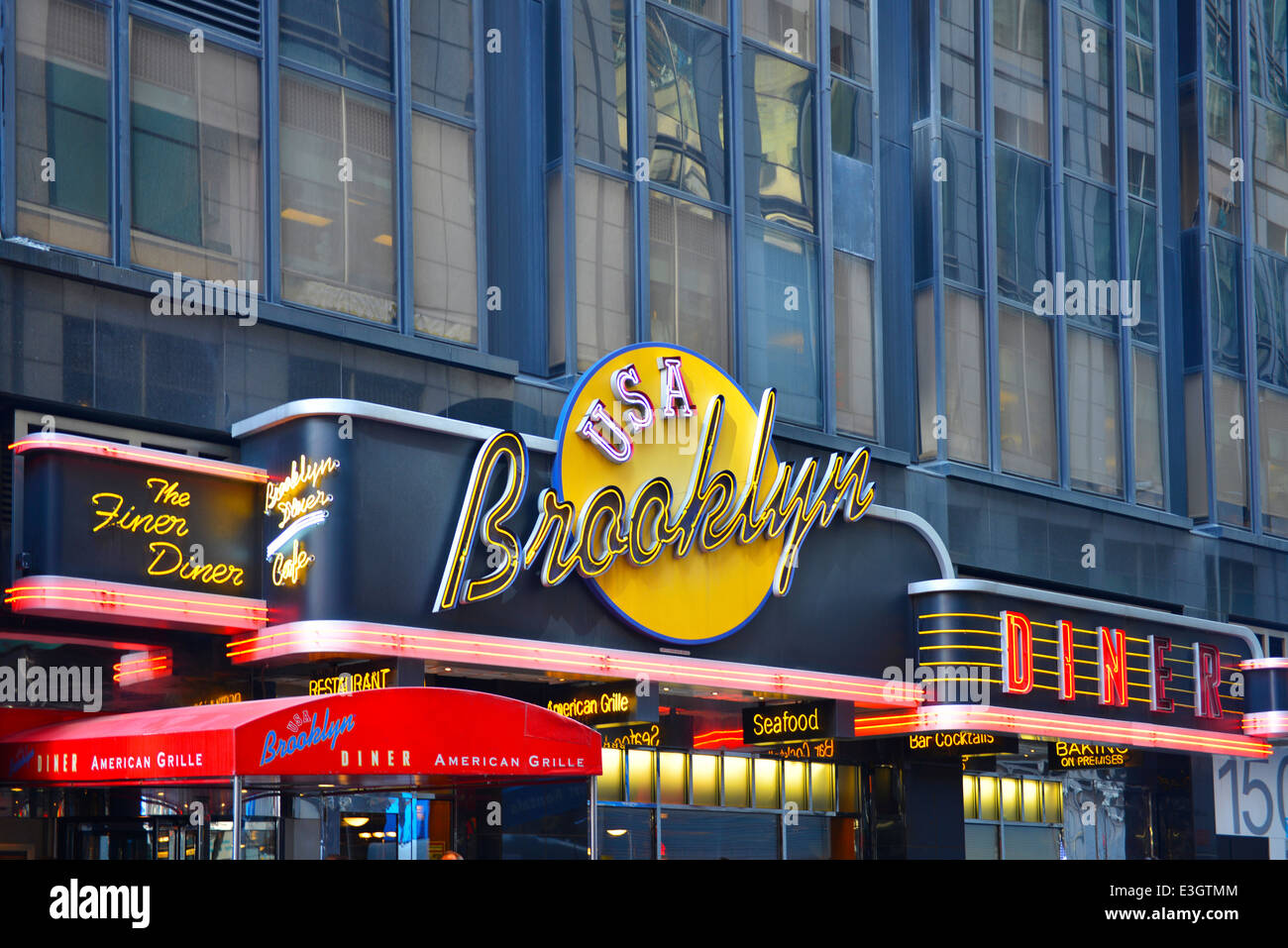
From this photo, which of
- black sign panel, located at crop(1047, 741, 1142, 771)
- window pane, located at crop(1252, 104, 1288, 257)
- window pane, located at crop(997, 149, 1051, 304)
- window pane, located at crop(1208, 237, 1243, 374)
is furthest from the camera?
window pane, located at crop(1252, 104, 1288, 257)

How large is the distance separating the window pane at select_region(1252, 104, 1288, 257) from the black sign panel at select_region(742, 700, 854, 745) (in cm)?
1697

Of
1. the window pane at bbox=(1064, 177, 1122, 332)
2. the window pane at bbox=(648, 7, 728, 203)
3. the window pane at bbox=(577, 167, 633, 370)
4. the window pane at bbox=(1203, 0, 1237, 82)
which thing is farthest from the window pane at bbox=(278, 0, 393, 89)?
the window pane at bbox=(1203, 0, 1237, 82)

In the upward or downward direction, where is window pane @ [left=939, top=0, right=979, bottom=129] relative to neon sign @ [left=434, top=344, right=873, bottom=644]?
upward

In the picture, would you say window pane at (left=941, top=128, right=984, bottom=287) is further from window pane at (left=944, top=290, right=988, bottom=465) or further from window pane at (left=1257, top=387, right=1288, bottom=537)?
window pane at (left=1257, top=387, right=1288, bottom=537)

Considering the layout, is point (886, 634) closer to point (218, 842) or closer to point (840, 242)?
point (840, 242)

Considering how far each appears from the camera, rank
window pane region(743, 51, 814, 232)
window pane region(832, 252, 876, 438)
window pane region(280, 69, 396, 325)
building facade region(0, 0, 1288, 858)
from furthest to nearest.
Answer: window pane region(832, 252, 876, 438) → window pane region(743, 51, 814, 232) → window pane region(280, 69, 396, 325) → building facade region(0, 0, 1288, 858)

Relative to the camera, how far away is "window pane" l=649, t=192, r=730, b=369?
21266 millimetres

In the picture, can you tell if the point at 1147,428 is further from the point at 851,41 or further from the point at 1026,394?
the point at 851,41

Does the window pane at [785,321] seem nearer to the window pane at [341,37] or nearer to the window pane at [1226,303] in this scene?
the window pane at [341,37]

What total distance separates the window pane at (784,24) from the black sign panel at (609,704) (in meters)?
10.1

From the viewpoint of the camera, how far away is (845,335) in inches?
945

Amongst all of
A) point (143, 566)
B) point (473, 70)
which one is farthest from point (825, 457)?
point (143, 566)

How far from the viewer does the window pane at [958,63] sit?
2623 cm
